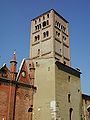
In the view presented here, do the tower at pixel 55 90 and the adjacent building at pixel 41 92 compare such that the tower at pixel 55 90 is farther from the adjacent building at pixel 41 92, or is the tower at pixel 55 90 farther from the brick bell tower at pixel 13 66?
the brick bell tower at pixel 13 66

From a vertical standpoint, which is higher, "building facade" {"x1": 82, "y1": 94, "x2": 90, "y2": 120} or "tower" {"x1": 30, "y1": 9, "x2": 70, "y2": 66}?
"tower" {"x1": 30, "y1": 9, "x2": 70, "y2": 66}

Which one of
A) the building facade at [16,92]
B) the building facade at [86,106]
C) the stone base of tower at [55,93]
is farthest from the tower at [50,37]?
the building facade at [16,92]

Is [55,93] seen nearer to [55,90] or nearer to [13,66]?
[55,90]

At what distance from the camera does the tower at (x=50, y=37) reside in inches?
1929

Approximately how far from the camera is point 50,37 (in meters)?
49.5

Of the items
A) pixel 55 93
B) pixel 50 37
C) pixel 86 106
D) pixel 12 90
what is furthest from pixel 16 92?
pixel 50 37

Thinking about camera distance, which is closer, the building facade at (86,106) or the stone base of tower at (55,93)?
the stone base of tower at (55,93)

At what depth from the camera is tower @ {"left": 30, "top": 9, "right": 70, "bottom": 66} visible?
49000 mm

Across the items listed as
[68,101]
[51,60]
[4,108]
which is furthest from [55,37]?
[4,108]

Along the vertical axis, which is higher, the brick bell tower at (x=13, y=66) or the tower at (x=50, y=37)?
the tower at (x=50, y=37)

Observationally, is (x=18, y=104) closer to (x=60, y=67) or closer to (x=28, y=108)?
(x=28, y=108)

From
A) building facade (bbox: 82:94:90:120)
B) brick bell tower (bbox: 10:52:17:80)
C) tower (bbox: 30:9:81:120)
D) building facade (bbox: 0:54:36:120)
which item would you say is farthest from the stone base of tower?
brick bell tower (bbox: 10:52:17:80)

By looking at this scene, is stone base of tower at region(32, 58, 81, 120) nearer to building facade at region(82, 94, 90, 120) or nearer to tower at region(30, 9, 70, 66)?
building facade at region(82, 94, 90, 120)

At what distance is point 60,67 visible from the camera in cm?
3712
